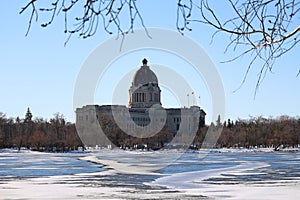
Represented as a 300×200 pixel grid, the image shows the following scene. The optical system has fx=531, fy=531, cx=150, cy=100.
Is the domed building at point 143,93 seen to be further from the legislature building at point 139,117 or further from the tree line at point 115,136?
the tree line at point 115,136

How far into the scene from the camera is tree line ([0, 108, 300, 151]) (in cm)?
6147

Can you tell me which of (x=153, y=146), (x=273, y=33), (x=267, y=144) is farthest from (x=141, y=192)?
(x=267, y=144)

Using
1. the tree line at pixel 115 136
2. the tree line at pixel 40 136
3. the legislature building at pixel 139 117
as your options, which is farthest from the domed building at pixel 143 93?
the tree line at pixel 40 136

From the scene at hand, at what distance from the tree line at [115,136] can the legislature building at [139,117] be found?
937 millimetres

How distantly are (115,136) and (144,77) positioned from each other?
32.2 meters

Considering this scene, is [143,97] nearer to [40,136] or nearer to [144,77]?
[144,77]

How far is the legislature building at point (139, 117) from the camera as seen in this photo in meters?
70.4

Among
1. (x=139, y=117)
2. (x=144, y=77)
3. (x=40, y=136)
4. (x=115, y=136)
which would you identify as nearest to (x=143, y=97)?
(x=144, y=77)

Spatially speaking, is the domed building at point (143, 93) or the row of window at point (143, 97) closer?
the domed building at point (143, 93)

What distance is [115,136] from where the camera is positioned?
71000 mm

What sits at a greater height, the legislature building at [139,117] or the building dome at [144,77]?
the building dome at [144,77]

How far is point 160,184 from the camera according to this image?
16.7m

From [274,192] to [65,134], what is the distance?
5382cm

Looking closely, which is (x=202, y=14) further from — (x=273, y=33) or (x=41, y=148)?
(x=41, y=148)
